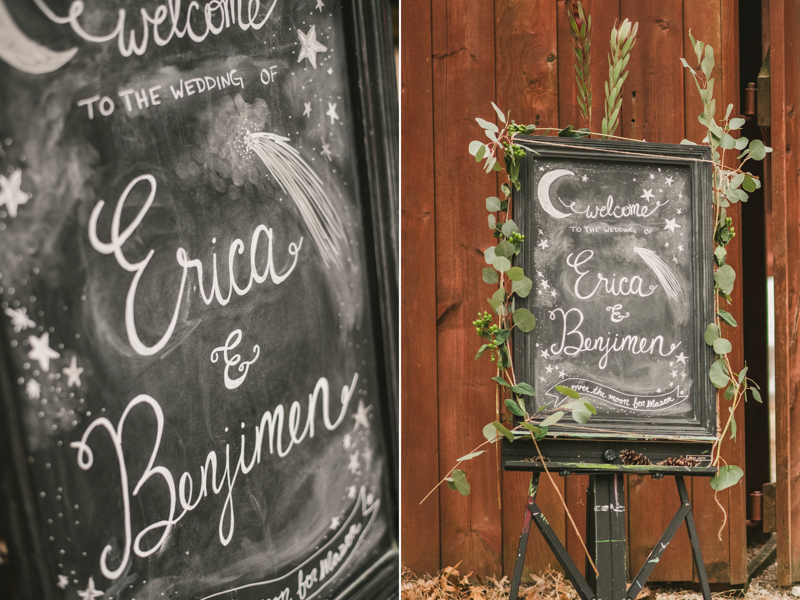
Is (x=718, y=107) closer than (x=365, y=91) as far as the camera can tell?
No

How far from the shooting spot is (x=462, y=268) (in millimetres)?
1938

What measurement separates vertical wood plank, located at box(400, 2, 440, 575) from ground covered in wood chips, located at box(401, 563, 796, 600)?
0.06 m

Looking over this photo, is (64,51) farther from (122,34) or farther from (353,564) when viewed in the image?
(353,564)

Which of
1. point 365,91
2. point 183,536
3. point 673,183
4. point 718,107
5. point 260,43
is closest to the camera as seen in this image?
point 183,536

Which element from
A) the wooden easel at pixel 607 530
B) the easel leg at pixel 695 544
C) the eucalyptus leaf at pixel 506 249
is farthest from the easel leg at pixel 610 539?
the eucalyptus leaf at pixel 506 249

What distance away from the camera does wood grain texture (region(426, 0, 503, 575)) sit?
1920 mm

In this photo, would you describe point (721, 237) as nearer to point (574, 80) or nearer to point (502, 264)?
point (502, 264)

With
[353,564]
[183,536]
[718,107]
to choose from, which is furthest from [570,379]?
[718,107]

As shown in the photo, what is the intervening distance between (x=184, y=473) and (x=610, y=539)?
3.26 ft

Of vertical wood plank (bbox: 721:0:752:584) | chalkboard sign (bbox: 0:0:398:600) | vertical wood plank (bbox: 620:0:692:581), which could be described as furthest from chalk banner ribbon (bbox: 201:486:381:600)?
vertical wood plank (bbox: 721:0:752:584)

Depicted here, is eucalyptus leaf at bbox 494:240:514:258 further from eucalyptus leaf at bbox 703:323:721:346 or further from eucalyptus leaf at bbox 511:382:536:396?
eucalyptus leaf at bbox 703:323:721:346

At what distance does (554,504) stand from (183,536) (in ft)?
4.55

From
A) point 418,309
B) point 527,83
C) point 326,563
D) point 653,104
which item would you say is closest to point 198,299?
point 326,563

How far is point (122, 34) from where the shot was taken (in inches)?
33.1
